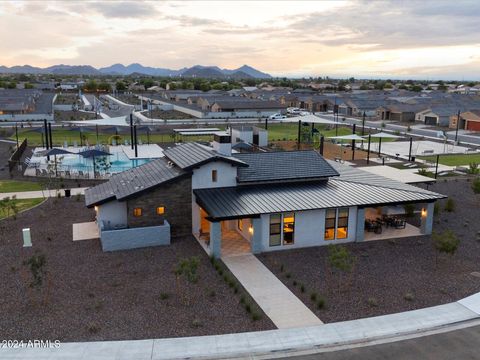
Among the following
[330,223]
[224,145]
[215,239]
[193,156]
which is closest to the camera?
[215,239]

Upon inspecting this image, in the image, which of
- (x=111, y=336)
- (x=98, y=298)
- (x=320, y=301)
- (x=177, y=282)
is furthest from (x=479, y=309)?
(x=98, y=298)

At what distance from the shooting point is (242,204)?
85.8 ft

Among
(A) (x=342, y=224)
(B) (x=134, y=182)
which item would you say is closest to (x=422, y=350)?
(A) (x=342, y=224)

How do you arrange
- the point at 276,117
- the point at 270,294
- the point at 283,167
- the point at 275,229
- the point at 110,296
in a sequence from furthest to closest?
the point at 276,117
the point at 283,167
the point at 275,229
the point at 270,294
the point at 110,296

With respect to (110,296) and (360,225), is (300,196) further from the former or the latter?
(110,296)

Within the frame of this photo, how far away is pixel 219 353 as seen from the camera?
15805 millimetres

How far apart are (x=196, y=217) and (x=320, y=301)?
10899 millimetres

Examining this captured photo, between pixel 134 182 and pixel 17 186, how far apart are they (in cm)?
1807

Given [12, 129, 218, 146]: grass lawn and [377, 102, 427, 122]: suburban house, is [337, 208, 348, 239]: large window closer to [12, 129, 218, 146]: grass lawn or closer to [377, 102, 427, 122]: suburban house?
[12, 129, 218, 146]: grass lawn

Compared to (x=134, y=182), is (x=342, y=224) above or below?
below

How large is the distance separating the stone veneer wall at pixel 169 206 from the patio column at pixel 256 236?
459 centimetres

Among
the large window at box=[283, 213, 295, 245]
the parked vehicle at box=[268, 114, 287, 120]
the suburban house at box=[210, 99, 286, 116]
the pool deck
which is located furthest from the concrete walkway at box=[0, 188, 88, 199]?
the suburban house at box=[210, 99, 286, 116]

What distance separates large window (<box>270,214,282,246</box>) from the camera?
1021 inches

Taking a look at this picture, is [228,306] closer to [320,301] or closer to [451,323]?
[320,301]
